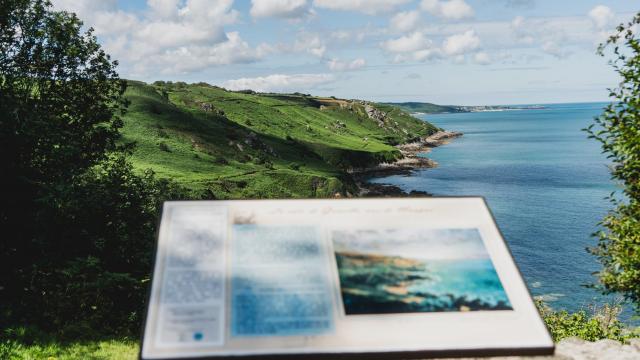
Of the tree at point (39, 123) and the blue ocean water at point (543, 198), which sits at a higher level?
the tree at point (39, 123)

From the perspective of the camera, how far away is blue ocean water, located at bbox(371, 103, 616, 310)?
2373 inches

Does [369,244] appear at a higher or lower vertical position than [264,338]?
higher

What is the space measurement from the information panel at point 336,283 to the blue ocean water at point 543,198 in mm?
24972

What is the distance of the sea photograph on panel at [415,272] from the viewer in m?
7.41

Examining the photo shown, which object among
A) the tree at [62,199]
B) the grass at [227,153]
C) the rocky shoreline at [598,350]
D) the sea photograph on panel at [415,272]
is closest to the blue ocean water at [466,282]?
the sea photograph on panel at [415,272]

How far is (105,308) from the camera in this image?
57.5 feet

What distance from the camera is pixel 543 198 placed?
101 m

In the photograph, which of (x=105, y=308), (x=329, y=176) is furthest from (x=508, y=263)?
(x=329, y=176)

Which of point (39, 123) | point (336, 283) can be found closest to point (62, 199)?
point (39, 123)

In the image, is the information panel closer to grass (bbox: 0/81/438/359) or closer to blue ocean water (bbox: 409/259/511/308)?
blue ocean water (bbox: 409/259/511/308)

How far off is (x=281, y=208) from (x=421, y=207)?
99.4 inches

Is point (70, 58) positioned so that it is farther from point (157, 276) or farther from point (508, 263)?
point (508, 263)

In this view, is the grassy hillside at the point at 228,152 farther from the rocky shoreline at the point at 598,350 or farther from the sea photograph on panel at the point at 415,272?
the sea photograph on panel at the point at 415,272

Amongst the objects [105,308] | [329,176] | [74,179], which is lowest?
[329,176]
